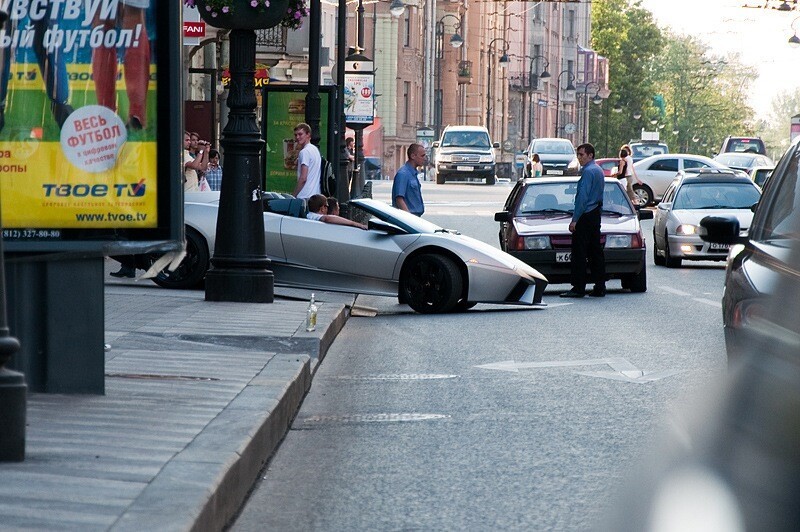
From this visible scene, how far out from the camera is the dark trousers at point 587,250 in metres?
19.5

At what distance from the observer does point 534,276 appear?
17.5 m

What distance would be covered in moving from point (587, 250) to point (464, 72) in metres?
79.5

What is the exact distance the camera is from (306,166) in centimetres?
1991

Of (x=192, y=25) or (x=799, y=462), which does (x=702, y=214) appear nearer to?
(x=192, y=25)

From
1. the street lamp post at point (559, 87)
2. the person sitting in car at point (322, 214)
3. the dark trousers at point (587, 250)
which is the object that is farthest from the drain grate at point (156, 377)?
the street lamp post at point (559, 87)

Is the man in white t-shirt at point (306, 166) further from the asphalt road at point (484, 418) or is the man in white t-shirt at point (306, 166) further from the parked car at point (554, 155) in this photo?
the parked car at point (554, 155)

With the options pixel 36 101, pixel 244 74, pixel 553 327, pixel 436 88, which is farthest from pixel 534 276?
pixel 436 88

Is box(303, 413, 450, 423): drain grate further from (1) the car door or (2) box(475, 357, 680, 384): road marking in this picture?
(1) the car door

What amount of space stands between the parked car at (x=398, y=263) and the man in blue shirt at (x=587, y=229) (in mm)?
2062

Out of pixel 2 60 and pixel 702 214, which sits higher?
pixel 2 60

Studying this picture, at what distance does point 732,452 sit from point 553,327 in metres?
10.8

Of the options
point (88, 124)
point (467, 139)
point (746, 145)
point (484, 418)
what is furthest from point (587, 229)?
point (746, 145)

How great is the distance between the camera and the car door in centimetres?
5303

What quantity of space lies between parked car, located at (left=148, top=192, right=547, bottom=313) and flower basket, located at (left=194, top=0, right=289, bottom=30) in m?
2.34
